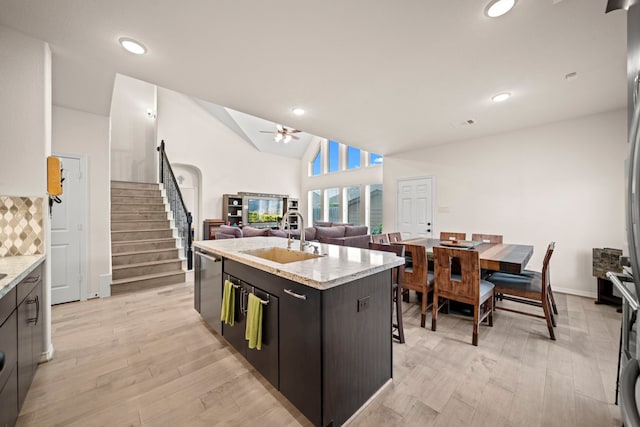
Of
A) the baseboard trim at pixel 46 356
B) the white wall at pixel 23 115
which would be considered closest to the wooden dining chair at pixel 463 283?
the baseboard trim at pixel 46 356

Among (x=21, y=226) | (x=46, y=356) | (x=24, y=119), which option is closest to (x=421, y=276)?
(x=46, y=356)

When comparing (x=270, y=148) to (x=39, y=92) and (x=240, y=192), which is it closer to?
(x=240, y=192)

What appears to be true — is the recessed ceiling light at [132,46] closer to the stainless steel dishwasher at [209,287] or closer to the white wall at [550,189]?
the stainless steel dishwasher at [209,287]

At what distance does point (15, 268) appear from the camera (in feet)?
4.93

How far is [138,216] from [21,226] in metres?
3.15

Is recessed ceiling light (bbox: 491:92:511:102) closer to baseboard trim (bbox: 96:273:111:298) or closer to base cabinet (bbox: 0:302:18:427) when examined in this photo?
base cabinet (bbox: 0:302:18:427)

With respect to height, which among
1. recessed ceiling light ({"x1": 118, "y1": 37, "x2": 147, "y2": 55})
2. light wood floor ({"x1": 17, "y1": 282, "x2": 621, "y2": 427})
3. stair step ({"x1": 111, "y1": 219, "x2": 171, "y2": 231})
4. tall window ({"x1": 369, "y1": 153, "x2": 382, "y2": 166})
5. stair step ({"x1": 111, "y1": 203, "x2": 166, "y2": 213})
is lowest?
light wood floor ({"x1": 17, "y1": 282, "x2": 621, "y2": 427})

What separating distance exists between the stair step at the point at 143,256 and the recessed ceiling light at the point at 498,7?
5.07 m

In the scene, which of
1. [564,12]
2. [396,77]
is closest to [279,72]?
[396,77]

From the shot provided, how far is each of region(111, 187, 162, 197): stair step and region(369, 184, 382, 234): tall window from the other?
233 inches

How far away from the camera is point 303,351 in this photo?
4.49 ft

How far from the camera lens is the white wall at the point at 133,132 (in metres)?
6.37

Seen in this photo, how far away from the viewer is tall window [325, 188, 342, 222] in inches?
359

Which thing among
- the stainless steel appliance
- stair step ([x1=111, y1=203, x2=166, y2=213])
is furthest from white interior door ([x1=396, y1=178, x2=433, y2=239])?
stair step ([x1=111, y1=203, x2=166, y2=213])
